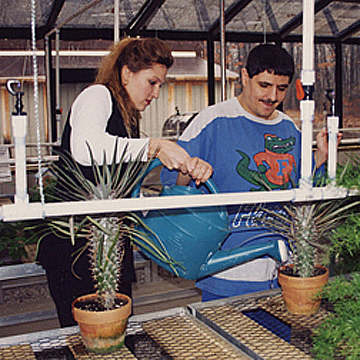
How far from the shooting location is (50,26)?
490cm

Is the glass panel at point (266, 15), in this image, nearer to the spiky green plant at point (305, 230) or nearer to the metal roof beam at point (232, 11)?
the metal roof beam at point (232, 11)

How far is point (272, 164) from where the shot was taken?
5.40 feet

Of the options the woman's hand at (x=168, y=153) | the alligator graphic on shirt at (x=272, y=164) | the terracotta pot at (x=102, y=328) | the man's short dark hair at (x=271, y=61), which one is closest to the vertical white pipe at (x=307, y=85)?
the woman's hand at (x=168, y=153)

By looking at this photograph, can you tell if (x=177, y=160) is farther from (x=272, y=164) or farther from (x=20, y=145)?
(x=272, y=164)

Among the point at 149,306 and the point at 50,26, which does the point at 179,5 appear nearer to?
the point at 50,26

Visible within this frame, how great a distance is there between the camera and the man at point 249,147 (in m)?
1.59

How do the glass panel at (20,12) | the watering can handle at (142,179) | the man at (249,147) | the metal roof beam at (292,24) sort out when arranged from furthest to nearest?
the metal roof beam at (292,24), the glass panel at (20,12), the man at (249,147), the watering can handle at (142,179)

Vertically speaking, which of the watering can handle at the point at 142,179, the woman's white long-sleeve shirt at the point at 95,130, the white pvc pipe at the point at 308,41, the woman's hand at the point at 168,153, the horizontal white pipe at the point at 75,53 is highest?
the horizontal white pipe at the point at 75,53

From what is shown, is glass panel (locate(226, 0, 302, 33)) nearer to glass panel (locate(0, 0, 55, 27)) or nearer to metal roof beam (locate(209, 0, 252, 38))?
metal roof beam (locate(209, 0, 252, 38))

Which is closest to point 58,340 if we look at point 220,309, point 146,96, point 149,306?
point 220,309

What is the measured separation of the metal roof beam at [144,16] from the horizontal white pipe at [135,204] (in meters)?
4.28

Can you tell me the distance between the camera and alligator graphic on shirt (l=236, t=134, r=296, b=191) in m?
1.61

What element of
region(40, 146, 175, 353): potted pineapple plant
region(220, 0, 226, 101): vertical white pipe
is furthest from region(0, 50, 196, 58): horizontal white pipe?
region(40, 146, 175, 353): potted pineapple plant

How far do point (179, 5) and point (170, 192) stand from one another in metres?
4.40
